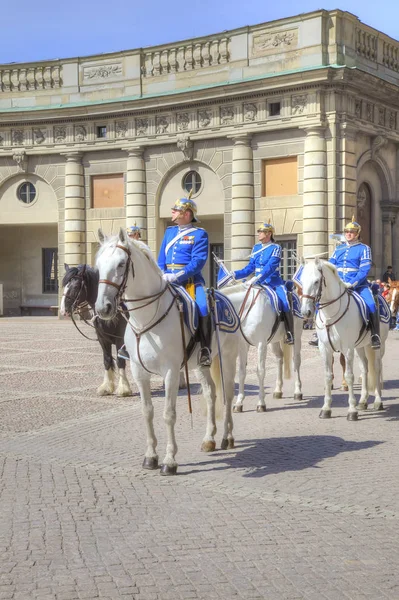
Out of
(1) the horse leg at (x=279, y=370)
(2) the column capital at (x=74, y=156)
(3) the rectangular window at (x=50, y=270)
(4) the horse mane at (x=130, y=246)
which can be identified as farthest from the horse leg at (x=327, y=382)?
(3) the rectangular window at (x=50, y=270)

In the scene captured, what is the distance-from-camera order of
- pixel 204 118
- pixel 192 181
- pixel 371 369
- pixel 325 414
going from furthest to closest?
→ 1. pixel 192 181
2. pixel 204 118
3. pixel 371 369
4. pixel 325 414

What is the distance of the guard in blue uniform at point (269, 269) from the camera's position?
12328 millimetres

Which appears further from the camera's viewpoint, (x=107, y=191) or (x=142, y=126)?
(x=107, y=191)

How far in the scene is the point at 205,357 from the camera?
8375 millimetres

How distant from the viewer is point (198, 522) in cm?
618

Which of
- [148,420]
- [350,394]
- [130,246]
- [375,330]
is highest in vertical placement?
[130,246]

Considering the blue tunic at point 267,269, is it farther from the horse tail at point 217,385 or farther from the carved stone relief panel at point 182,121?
the carved stone relief panel at point 182,121

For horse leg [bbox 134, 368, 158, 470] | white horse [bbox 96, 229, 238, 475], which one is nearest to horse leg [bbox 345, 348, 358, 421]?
white horse [bbox 96, 229, 238, 475]

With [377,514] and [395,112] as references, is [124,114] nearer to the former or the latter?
[395,112]

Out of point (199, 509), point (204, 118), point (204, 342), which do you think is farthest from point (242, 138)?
point (199, 509)

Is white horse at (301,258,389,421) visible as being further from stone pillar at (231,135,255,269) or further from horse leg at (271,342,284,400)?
stone pillar at (231,135,255,269)

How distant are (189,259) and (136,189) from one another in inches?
979

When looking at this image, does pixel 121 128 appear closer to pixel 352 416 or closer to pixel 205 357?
pixel 352 416

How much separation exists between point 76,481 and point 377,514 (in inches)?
109
